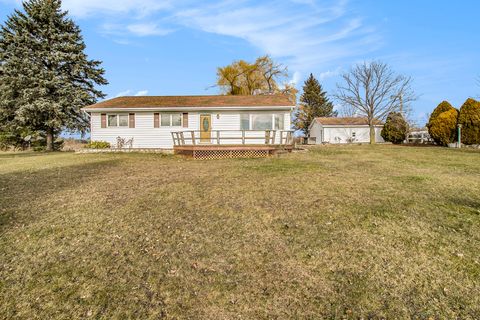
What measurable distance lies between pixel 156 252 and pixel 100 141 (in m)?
16.7

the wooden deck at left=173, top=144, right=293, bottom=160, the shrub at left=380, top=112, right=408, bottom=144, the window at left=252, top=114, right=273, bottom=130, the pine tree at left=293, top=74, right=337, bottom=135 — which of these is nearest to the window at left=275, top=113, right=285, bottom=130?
the window at left=252, top=114, right=273, bottom=130

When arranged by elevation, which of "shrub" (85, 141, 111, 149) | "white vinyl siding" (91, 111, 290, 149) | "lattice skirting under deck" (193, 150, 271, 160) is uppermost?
"white vinyl siding" (91, 111, 290, 149)

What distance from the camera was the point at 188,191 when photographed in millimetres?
6840

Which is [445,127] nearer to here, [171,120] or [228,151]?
[228,151]

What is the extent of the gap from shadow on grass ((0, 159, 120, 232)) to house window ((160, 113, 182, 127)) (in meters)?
7.45

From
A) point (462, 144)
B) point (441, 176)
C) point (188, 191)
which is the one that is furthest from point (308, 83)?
point (188, 191)

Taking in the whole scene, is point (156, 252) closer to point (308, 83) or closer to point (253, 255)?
point (253, 255)

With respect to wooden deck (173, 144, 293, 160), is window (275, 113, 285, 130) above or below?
above

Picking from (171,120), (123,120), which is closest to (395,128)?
(171,120)

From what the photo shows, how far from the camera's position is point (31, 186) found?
758 centimetres

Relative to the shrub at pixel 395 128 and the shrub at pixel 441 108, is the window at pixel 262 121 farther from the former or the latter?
the shrub at pixel 395 128

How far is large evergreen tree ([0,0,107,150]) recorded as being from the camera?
853 inches

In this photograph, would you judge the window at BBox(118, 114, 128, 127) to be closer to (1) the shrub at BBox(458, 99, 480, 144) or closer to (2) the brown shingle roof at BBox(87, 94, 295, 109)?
(2) the brown shingle roof at BBox(87, 94, 295, 109)

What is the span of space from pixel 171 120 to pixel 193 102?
1.93 metres
